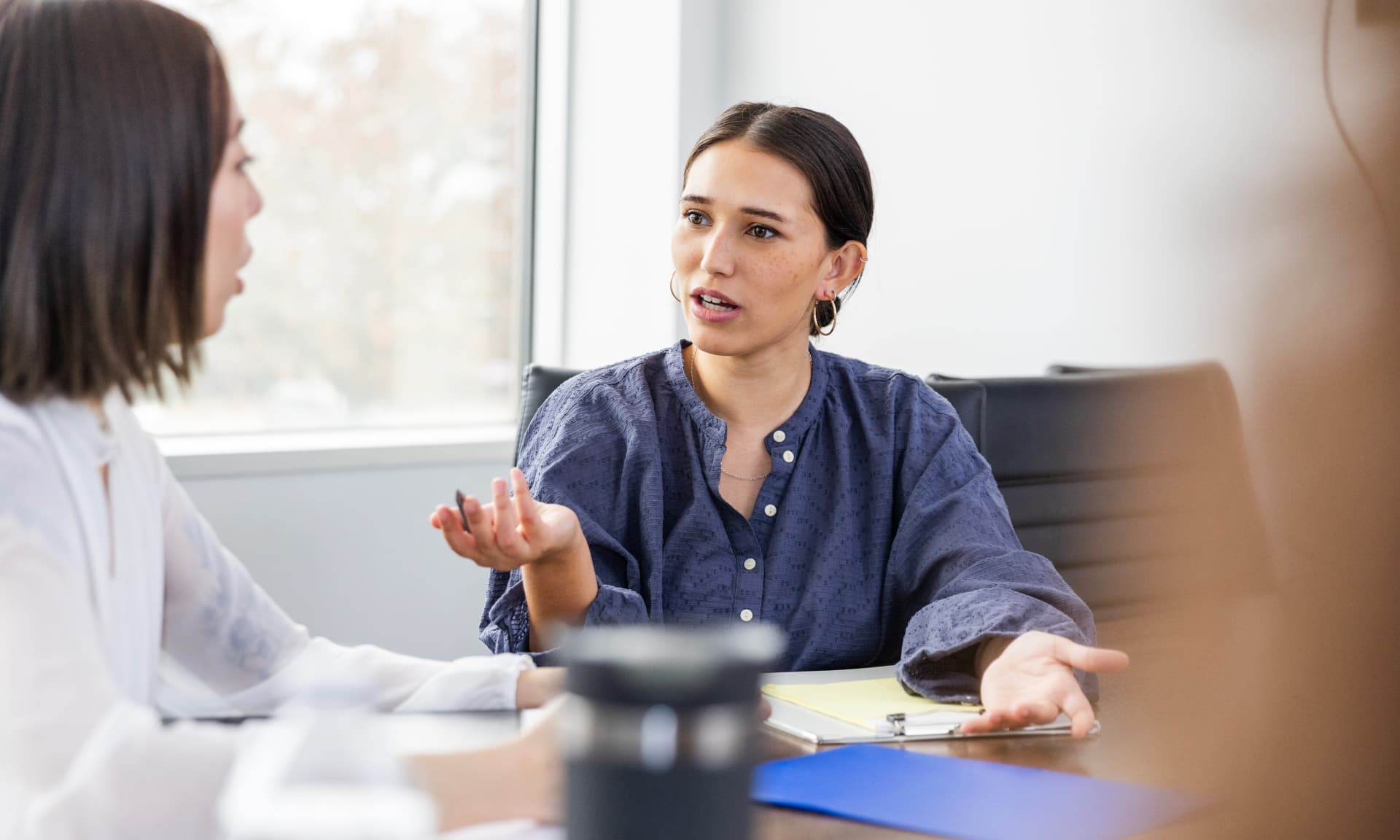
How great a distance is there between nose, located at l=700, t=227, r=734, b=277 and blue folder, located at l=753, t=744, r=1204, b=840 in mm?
770

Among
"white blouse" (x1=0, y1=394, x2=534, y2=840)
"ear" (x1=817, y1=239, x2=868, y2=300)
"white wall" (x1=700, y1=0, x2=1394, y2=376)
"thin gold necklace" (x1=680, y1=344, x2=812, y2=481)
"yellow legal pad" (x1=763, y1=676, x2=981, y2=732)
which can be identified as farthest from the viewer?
"white wall" (x1=700, y1=0, x2=1394, y2=376)

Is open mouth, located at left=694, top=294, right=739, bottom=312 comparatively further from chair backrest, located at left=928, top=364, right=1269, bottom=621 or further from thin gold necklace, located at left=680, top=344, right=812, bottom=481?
chair backrest, located at left=928, top=364, right=1269, bottom=621

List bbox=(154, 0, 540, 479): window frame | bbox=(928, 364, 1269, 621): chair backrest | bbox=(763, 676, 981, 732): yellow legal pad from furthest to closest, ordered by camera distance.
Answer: bbox=(154, 0, 540, 479): window frame, bbox=(928, 364, 1269, 621): chair backrest, bbox=(763, 676, 981, 732): yellow legal pad

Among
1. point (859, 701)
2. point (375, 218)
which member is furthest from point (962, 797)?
point (375, 218)

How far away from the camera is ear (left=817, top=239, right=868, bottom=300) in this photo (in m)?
1.75

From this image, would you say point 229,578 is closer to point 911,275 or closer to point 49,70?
point 49,70

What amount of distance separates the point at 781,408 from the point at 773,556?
21cm

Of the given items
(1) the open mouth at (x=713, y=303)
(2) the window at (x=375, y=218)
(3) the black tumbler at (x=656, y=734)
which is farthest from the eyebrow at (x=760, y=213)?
(2) the window at (x=375, y=218)

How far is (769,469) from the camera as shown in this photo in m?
1.62

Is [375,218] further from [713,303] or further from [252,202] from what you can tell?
[252,202]

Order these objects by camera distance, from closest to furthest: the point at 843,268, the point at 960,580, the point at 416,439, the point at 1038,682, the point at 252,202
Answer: the point at 252,202 < the point at 1038,682 < the point at 960,580 < the point at 843,268 < the point at 416,439

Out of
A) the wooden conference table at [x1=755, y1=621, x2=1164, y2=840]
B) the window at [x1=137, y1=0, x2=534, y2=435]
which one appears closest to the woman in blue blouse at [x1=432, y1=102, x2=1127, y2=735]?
the wooden conference table at [x1=755, y1=621, x2=1164, y2=840]

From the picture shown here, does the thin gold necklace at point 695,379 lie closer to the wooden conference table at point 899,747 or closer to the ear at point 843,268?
the ear at point 843,268

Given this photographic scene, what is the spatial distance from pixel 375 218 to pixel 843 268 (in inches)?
70.9
